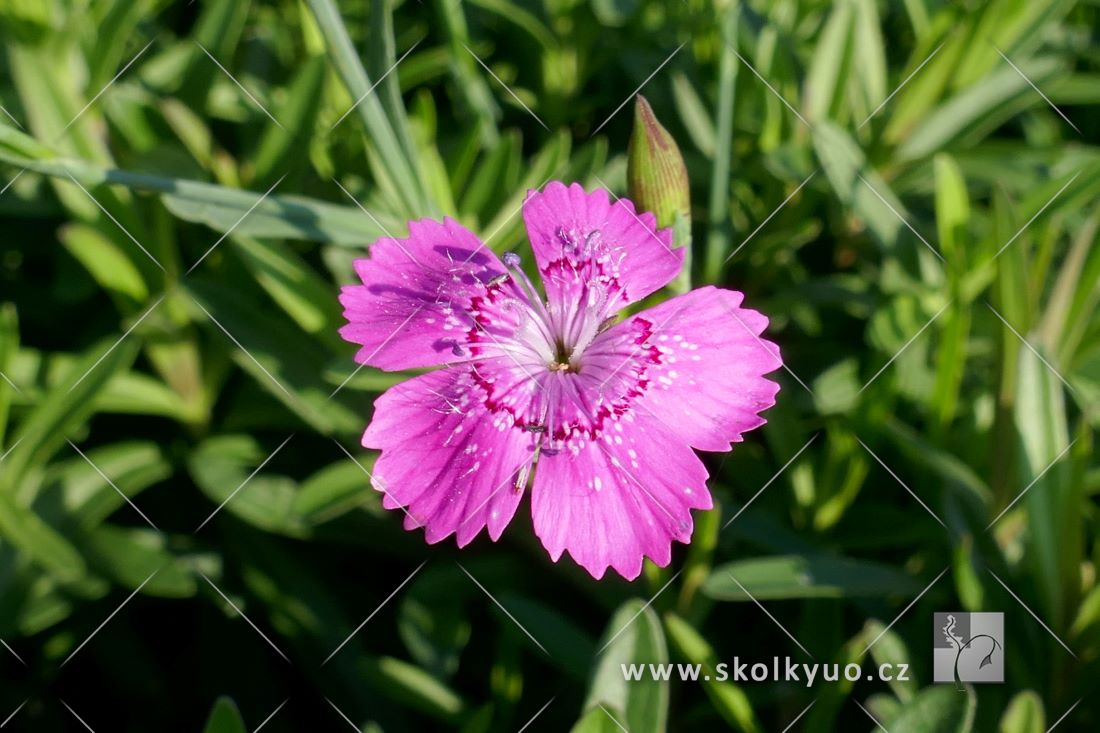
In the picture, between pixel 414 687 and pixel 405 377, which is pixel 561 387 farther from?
pixel 414 687

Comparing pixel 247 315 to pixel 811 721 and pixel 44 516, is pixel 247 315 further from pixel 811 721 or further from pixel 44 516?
pixel 811 721

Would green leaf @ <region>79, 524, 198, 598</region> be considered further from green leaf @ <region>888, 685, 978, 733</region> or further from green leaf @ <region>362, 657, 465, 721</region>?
green leaf @ <region>888, 685, 978, 733</region>

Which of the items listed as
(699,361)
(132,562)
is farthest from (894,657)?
(132,562)

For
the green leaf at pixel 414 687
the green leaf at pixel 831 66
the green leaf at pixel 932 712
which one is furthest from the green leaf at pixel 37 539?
the green leaf at pixel 831 66

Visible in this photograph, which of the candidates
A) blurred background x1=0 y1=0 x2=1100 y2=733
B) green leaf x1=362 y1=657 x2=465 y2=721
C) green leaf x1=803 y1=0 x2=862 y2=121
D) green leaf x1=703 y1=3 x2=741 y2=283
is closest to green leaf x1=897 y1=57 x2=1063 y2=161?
blurred background x1=0 y1=0 x2=1100 y2=733

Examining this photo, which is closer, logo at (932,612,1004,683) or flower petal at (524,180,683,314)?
flower petal at (524,180,683,314)
